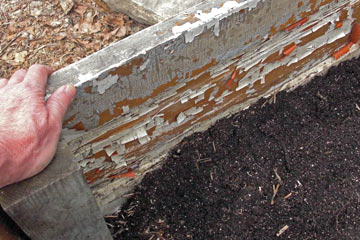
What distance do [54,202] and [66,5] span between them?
1648mm

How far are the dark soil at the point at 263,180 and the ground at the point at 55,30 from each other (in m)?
0.84

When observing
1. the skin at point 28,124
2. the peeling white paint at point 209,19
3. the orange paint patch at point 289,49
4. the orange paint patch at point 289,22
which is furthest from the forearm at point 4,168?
the orange paint patch at point 289,49

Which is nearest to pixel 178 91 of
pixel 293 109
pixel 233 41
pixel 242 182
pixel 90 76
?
pixel 233 41

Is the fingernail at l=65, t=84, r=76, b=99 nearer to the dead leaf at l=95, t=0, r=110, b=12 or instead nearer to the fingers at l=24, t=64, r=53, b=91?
the fingers at l=24, t=64, r=53, b=91

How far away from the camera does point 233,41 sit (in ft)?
6.20

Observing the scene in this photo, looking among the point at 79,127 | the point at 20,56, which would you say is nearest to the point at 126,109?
the point at 79,127

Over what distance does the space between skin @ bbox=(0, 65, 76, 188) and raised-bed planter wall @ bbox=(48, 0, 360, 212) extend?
0.08 metres

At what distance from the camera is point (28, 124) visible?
1364mm

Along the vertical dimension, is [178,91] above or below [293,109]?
above

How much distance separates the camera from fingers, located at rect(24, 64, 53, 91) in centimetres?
151

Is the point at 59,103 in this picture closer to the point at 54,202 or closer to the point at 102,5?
the point at 54,202

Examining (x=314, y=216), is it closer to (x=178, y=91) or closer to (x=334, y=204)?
(x=334, y=204)

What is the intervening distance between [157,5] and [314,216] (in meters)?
1.43

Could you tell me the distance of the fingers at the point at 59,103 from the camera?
1.44 metres
